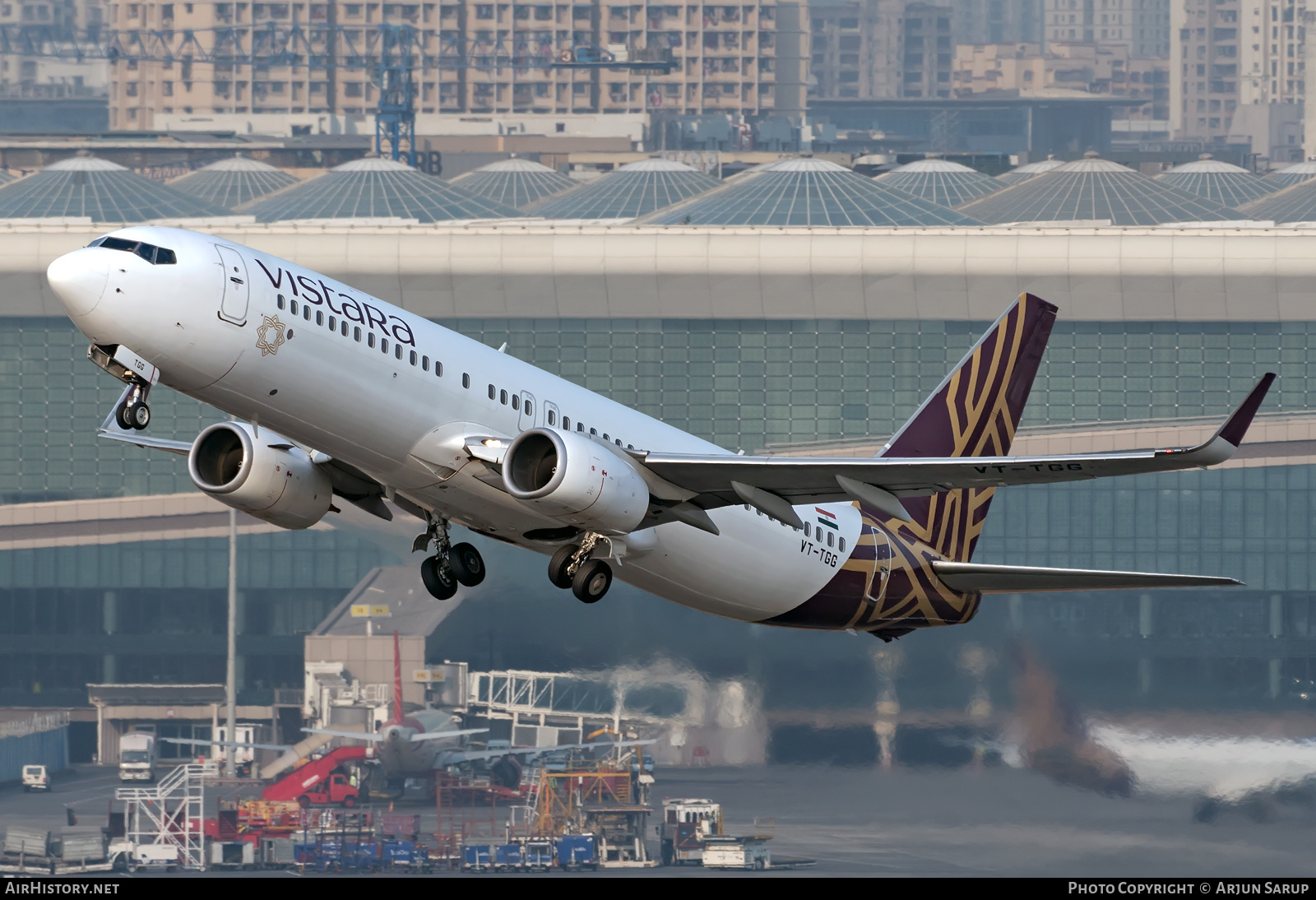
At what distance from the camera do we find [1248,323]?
135 meters

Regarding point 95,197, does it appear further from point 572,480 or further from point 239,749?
point 572,480

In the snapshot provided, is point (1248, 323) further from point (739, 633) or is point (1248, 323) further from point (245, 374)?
point (245, 374)

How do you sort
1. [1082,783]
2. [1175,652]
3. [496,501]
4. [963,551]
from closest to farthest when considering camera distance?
1. [496,501]
2. [963,551]
3. [1082,783]
4. [1175,652]

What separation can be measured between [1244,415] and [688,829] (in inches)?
2936

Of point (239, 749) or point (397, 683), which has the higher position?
point (397, 683)

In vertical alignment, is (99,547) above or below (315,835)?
Answer: above

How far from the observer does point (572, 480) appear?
136 feet

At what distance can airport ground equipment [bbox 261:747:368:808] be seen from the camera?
378 ft

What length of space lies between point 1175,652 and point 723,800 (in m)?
34.7

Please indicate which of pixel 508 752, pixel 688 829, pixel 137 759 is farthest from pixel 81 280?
pixel 137 759

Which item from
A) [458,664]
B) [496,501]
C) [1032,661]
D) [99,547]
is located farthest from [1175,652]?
[496,501]

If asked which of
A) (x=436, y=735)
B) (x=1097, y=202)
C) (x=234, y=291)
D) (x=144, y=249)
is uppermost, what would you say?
(x=1097, y=202)

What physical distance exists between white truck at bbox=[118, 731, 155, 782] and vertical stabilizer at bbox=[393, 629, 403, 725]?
14385 mm

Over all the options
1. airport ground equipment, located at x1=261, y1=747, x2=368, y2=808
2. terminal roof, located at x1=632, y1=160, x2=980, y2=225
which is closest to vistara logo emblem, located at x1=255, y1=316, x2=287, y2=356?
airport ground equipment, located at x1=261, y1=747, x2=368, y2=808
